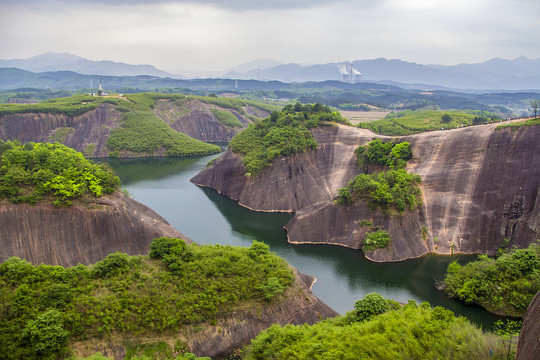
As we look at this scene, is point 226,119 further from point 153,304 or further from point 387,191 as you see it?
point 153,304

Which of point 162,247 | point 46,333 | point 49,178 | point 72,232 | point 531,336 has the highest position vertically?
point 49,178

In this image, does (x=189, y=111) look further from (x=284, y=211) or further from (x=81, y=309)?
(x=81, y=309)

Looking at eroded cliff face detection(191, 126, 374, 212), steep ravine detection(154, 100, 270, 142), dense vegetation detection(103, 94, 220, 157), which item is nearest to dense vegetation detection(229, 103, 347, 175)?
eroded cliff face detection(191, 126, 374, 212)

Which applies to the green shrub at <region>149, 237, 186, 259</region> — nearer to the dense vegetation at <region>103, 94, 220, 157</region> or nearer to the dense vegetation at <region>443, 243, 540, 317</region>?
the dense vegetation at <region>443, 243, 540, 317</region>

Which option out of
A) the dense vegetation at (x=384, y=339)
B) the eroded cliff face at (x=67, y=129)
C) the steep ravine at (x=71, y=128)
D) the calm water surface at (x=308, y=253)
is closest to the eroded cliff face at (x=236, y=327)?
the dense vegetation at (x=384, y=339)

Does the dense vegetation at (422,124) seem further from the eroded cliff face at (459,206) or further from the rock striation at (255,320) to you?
the rock striation at (255,320)

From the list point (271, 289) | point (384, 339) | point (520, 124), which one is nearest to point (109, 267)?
point (271, 289)

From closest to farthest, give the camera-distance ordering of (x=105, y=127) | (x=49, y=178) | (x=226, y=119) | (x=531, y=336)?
1. (x=531, y=336)
2. (x=49, y=178)
3. (x=105, y=127)
4. (x=226, y=119)
